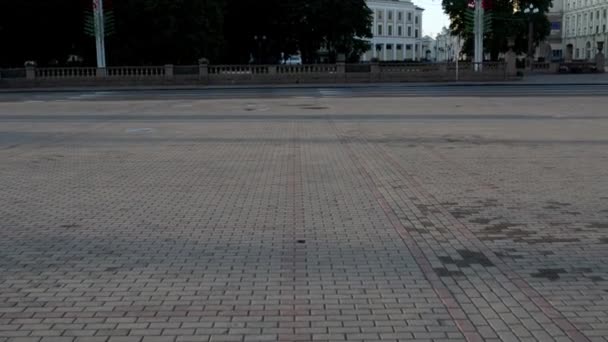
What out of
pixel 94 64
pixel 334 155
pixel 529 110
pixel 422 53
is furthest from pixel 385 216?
pixel 422 53

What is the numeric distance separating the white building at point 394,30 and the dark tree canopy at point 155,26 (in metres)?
84.5

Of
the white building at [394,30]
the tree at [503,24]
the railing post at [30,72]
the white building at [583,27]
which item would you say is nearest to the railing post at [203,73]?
the railing post at [30,72]

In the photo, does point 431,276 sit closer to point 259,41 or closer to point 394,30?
point 259,41

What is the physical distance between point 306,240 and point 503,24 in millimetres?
69083

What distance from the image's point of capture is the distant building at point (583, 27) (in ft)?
366

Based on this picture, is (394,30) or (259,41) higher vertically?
(394,30)

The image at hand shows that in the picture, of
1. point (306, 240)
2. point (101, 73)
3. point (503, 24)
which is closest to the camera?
point (306, 240)

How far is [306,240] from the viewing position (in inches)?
285

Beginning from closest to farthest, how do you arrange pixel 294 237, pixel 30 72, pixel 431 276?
pixel 431 276
pixel 294 237
pixel 30 72

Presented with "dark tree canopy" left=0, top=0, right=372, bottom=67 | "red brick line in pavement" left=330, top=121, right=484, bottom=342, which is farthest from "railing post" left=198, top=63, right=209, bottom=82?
"red brick line in pavement" left=330, top=121, right=484, bottom=342

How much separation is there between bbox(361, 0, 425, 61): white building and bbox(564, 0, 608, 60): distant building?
35287 mm

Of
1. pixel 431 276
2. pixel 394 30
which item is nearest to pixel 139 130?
pixel 431 276

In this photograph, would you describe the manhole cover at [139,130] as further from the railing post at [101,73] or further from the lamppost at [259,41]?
the lamppost at [259,41]

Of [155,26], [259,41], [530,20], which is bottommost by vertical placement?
[259,41]
